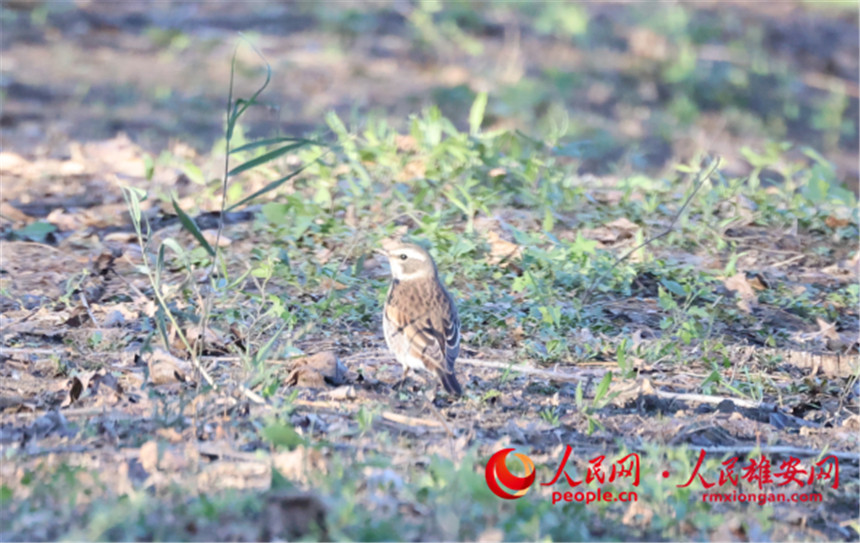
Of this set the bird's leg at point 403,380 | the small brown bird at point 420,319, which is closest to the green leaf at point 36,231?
the small brown bird at point 420,319

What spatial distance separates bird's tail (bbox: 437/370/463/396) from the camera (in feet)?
16.1

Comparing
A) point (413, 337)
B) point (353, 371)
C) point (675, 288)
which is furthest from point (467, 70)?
point (413, 337)

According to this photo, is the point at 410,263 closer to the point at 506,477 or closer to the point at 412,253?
the point at 412,253

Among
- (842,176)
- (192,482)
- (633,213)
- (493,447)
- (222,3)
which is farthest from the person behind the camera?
(222,3)

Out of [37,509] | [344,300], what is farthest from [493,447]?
[344,300]

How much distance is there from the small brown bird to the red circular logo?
811 millimetres

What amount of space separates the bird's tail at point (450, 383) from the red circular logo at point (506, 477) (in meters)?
0.75

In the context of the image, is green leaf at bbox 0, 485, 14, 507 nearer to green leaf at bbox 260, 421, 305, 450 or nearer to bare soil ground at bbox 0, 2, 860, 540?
bare soil ground at bbox 0, 2, 860, 540

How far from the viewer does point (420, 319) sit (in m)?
5.22

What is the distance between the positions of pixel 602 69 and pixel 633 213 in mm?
8855

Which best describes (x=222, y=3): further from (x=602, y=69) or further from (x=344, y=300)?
(x=344, y=300)

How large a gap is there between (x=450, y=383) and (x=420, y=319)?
16.8 inches

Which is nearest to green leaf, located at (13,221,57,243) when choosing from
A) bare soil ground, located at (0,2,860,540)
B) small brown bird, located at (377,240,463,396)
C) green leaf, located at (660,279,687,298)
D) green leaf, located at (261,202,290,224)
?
bare soil ground, located at (0,2,860,540)

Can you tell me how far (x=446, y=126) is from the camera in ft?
26.8
